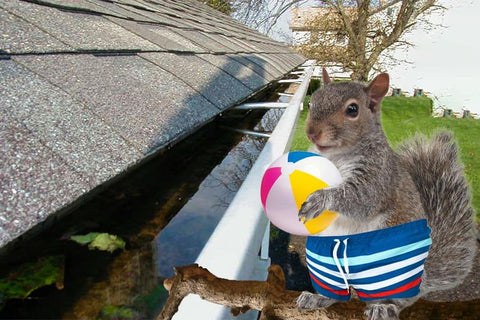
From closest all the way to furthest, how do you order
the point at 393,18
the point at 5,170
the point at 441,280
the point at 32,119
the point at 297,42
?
the point at 5,170, the point at 32,119, the point at 441,280, the point at 393,18, the point at 297,42

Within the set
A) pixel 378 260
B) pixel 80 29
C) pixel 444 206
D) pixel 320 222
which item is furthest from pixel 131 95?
pixel 444 206

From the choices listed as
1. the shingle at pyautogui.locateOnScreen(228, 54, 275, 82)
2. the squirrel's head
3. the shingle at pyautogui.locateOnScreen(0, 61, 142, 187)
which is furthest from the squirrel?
the shingle at pyautogui.locateOnScreen(228, 54, 275, 82)

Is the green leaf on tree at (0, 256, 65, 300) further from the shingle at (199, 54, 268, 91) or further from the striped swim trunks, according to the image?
the shingle at (199, 54, 268, 91)

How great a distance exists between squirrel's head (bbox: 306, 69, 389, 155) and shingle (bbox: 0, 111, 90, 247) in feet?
1.73

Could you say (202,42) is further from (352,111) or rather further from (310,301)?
(310,301)

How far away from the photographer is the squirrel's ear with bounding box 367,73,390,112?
815mm

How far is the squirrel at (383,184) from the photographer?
0.78 m

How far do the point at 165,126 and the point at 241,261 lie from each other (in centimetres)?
49

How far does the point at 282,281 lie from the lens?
670 mm

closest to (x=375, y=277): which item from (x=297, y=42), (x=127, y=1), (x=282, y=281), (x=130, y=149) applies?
(x=282, y=281)

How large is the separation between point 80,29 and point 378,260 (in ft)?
4.70

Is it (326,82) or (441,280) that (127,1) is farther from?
(441,280)

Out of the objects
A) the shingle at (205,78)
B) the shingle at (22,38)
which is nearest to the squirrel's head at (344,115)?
Answer: the shingle at (205,78)

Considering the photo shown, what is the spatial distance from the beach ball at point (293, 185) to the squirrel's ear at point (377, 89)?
0.79 feet
